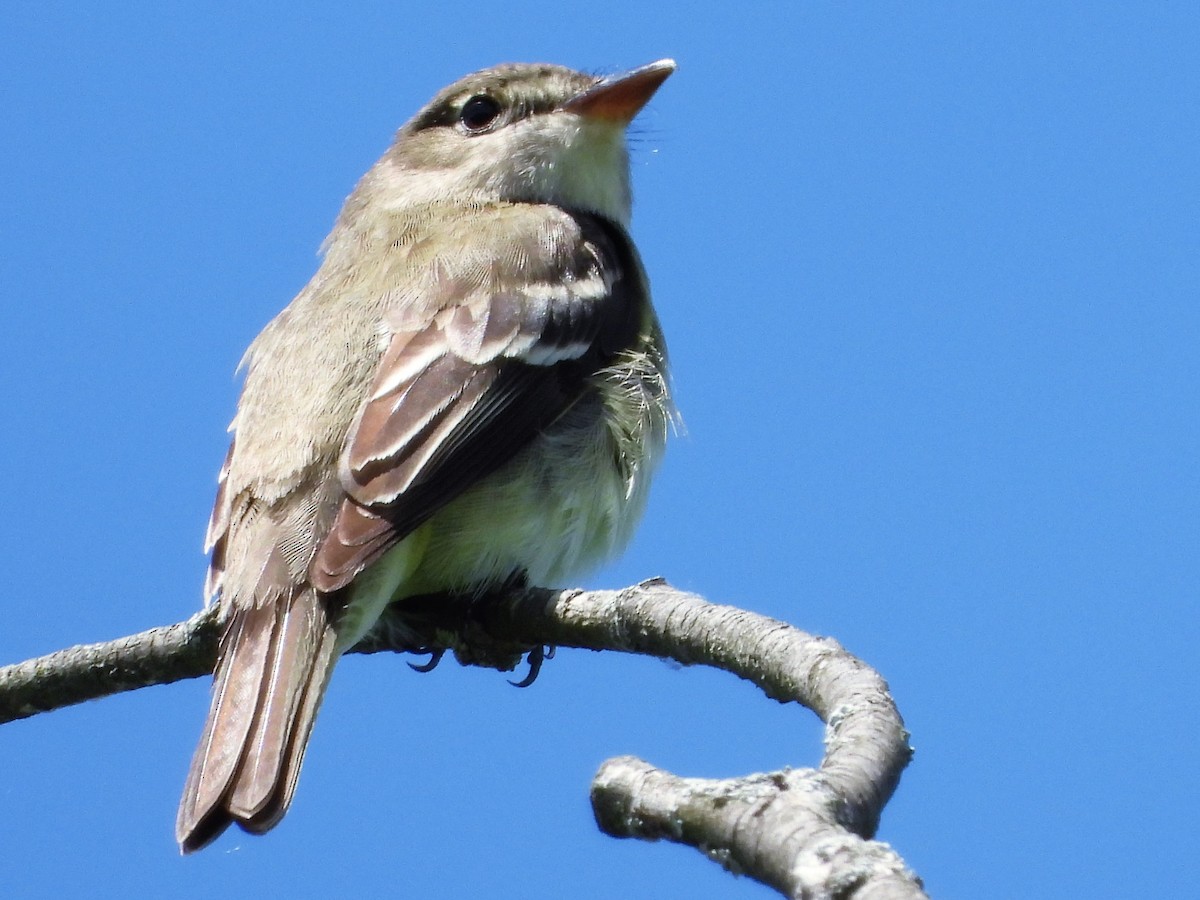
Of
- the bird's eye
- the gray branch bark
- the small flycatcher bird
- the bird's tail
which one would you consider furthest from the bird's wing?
the bird's eye

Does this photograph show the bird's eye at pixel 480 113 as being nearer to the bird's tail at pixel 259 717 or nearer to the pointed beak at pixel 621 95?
the pointed beak at pixel 621 95

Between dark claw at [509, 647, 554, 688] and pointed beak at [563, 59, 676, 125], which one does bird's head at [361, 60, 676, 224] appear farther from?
dark claw at [509, 647, 554, 688]

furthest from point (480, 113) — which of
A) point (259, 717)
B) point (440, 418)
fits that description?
point (259, 717)

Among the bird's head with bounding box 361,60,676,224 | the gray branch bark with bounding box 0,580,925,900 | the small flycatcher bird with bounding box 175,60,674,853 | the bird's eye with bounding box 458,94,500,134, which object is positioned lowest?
the gray branch bark with bounding box 0,580,925,900

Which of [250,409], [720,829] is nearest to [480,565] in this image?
[250,409]

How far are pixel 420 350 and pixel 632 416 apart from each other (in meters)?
0.79

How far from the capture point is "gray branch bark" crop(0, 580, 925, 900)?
2.18 m

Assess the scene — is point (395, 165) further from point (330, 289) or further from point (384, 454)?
point (384, 454)

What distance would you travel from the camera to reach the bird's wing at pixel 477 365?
446 centimetres

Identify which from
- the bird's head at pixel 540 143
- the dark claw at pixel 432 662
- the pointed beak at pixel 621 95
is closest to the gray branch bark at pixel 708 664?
the dark claw at pixel 432 662

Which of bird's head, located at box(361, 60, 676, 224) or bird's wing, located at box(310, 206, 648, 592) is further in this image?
bird's head, located at box(361, 60, 676, 224)

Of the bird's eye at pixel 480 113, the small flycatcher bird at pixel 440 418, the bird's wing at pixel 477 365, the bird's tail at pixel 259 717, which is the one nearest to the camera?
the bird's tail at pixel 259 717

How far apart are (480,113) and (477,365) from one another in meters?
1.95

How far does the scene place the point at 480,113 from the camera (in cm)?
652
